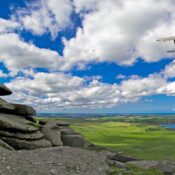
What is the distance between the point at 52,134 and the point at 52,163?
49.7ft

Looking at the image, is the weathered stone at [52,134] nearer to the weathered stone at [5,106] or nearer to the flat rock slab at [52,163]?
the weathered stone at [5,106]

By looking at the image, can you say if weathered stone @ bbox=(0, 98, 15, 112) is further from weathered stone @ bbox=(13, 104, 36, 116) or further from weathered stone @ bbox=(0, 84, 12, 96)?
weathered stone @ bbox=(0, 84, 12, 96)

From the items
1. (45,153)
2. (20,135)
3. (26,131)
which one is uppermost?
(26,131)

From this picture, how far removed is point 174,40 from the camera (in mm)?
56250

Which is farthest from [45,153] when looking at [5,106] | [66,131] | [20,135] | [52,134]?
[66,131]

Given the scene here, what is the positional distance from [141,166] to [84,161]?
33.9 ft

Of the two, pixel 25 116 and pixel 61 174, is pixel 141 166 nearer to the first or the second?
pixel 61 174

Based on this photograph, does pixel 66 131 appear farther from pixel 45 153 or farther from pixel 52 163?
pixel 52 163

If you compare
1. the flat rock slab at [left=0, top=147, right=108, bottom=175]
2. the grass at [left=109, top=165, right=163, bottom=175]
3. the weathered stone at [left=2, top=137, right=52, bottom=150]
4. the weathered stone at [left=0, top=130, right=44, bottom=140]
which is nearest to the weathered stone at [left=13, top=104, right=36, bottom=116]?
the weathered stone at [left=0, top=130, right=44, bottom=140]

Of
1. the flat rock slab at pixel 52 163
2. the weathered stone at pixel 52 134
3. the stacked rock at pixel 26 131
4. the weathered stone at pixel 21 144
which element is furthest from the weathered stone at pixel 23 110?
the flat rock slab at pixel 52 163

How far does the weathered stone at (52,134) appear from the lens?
47044 mm

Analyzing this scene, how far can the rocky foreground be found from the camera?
3188cm

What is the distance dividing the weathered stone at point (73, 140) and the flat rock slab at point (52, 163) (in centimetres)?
1277

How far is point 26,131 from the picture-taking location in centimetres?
4316
